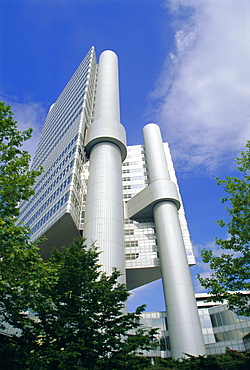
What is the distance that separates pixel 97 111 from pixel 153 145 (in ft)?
58.7

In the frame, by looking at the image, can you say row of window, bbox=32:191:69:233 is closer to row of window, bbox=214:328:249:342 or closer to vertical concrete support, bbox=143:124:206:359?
vertical concrete support, bbox=143:124:206:359

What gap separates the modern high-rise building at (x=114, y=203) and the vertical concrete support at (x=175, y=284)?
145 millimetres

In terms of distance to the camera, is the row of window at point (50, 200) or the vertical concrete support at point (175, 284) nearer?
the vertical concrete support at point (175, 284)

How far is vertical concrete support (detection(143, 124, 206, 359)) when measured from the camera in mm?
39062

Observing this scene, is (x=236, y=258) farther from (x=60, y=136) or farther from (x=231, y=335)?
(x=60, y=136)

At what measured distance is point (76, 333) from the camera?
48.0ft

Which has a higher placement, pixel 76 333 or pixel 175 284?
pixel 175 284

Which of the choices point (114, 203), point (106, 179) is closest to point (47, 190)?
point (106, 179)

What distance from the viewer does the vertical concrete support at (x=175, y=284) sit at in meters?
39.1

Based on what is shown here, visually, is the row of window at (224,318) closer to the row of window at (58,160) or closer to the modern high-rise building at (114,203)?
the modern high-rise building at (114,203)

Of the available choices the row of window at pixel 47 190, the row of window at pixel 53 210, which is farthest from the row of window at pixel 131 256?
the row of window at pixel 47 190

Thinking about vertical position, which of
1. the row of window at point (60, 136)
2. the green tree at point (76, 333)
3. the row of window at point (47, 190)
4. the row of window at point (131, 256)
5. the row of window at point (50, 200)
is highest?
the row of window at point (60, 136)

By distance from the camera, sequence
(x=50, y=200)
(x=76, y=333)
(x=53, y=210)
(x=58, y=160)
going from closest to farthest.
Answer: (x=76, y=333), (x=53, y=210), (x=50, y=200), (x=58, y=160)

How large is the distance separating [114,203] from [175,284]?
18.0 meters
